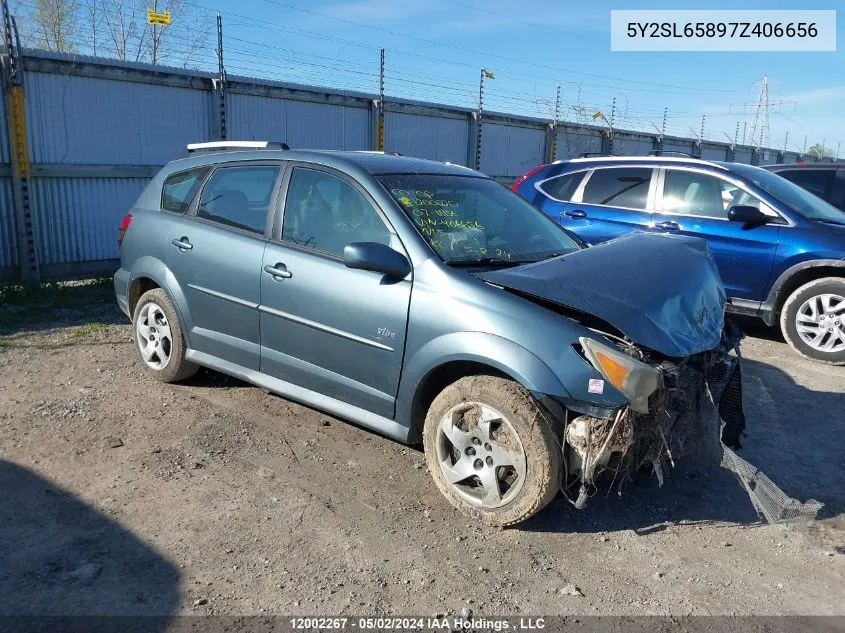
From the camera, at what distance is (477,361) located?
3391mm

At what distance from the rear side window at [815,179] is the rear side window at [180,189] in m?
7.91

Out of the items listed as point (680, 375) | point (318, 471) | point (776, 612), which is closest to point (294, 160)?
point (318, 471)

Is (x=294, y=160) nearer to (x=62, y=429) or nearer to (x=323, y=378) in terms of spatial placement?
(x=323, y=378)

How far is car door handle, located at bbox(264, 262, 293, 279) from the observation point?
4160mm

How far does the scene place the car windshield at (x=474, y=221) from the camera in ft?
12.8

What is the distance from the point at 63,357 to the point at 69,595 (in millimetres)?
3496

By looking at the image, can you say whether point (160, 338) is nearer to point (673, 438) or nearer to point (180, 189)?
point (180, 189)

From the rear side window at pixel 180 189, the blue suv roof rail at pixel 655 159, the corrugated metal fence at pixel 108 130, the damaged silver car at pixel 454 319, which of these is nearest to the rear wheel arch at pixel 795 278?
the blue suv roof rail at pixel 655 159

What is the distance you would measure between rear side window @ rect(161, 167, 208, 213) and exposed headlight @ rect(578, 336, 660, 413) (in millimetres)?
3192

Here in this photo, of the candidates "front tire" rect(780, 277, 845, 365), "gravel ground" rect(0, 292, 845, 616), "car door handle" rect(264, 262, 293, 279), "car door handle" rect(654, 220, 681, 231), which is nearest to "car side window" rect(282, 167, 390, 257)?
"car door handle" rect(264, 262, 293, 279)

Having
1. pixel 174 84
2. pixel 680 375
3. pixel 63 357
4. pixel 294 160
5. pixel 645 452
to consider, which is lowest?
pixel 63 357

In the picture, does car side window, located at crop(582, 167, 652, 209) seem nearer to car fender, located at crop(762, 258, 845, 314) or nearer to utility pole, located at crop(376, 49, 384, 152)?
car fender, located at crop(762, 258, 845, 314)

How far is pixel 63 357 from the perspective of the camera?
5.90 metres

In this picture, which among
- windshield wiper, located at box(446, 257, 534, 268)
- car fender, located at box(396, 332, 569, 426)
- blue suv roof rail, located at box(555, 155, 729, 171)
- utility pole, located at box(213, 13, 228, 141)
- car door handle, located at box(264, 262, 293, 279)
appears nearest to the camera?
car fender, located at box(396, 332, 569, 426)
